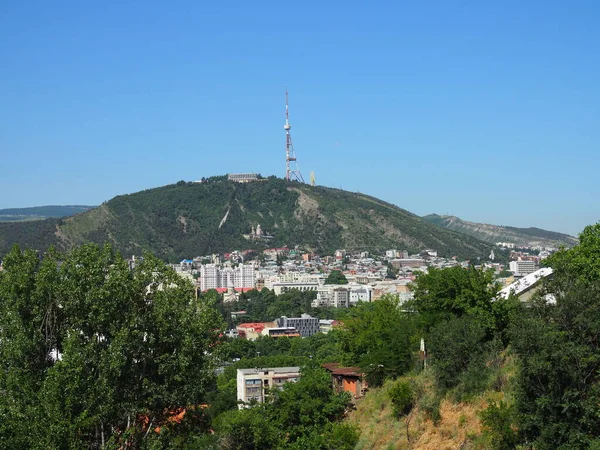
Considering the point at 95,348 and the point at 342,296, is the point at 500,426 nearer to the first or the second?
the point at 95,348

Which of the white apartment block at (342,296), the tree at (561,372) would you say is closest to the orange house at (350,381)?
the tree at (561,372)

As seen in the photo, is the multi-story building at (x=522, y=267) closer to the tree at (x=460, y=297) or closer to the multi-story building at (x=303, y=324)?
the multi-story building at (x=303, y=324)

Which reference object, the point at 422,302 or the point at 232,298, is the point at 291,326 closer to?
the point at 232,298

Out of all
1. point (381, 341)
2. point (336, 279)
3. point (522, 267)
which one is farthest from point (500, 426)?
point (522, 267)

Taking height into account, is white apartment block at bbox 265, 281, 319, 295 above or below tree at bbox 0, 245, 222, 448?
below

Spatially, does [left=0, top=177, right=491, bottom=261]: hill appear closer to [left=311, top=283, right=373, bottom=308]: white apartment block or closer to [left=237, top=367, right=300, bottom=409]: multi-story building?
[left=311, top=283, right=373, bottom=308]: white apartment block

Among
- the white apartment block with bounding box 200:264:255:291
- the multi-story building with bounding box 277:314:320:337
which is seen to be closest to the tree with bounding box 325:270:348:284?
the white apartment block with bounding box 200:264:255:291

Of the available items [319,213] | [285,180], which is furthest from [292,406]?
[285,180]
